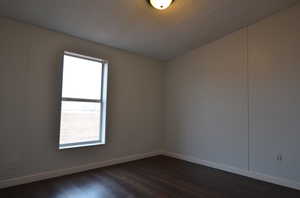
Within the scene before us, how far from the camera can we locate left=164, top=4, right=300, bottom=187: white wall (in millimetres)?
3020

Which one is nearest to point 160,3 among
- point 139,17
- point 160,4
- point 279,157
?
point 160,4

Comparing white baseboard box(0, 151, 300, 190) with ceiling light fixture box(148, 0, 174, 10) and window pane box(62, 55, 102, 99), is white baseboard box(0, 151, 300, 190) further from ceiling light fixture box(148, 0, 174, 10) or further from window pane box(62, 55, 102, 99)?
ceiling light fixture box(148, 0, 174, 10)

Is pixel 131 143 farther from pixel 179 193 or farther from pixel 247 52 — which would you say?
pixel 247 52

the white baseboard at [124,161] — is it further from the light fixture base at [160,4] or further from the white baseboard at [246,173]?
the light fixture base at [160,4]

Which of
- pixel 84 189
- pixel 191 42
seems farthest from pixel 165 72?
pixel 84 189

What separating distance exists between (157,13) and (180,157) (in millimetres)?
3315

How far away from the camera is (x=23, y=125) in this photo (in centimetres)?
286

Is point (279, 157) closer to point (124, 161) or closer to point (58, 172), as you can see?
point (124, 161)

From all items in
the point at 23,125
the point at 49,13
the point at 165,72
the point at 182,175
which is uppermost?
the point at 49,13

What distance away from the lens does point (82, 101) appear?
11.8ft

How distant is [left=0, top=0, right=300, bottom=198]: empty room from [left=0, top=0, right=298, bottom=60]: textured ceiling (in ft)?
0.07

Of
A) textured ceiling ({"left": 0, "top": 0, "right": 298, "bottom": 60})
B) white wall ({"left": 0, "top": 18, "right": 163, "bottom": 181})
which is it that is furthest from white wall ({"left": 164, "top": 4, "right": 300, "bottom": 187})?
white wall ({"left": 0, "top": 18, "right": 163, "bottom": 181})

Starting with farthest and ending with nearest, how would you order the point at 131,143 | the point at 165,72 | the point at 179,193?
the point at 165,72 < the point at 131,143 < the point at 179,193

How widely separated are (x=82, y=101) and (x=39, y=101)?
76 centimetres
